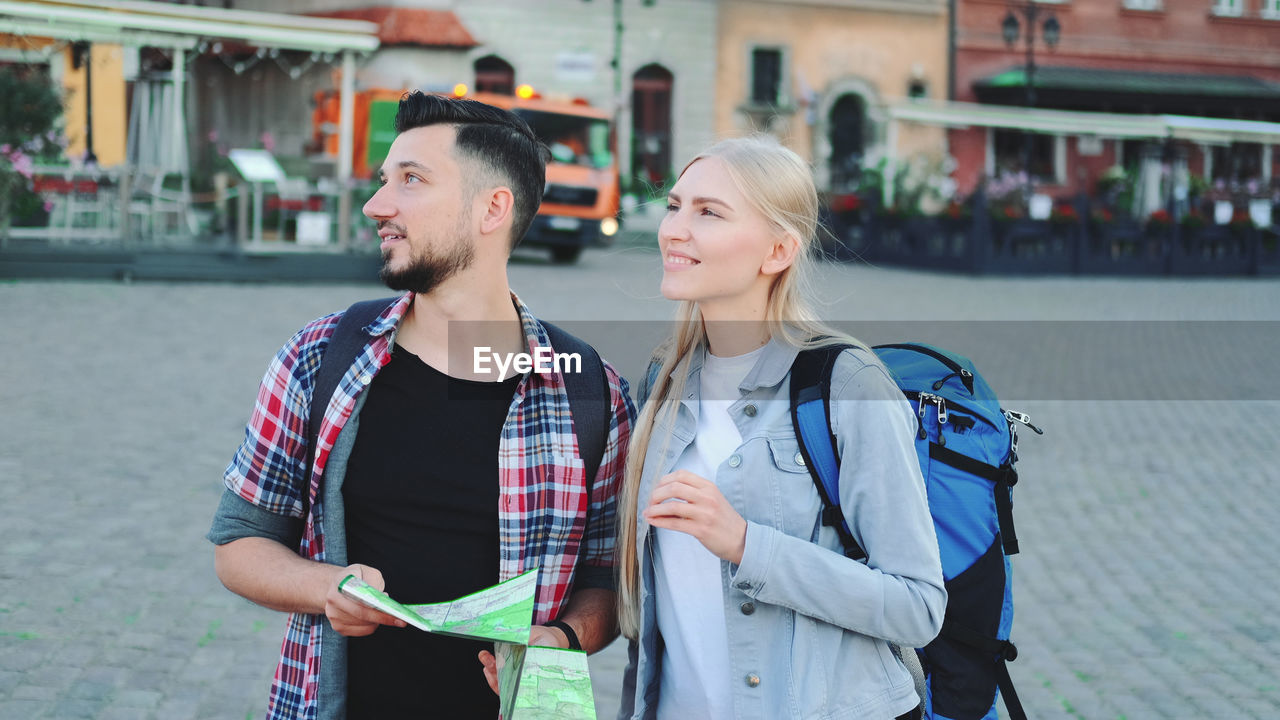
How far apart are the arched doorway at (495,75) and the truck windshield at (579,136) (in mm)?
8799

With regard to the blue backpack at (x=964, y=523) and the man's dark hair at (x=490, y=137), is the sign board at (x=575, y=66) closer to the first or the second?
the man's dark hair at (x=490, y=137)

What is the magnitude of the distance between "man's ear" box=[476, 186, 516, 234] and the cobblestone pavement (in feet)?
1.30

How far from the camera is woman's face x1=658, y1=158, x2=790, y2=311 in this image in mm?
2139

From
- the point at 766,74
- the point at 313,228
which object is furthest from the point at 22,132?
the point at 766,74

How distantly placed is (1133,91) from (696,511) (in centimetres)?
3661

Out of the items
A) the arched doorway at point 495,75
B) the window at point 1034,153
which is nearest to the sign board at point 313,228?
the arched doorway at point 495,75

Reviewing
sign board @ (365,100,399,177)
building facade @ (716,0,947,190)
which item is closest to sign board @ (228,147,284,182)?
sign board @ (365,100,399,177)

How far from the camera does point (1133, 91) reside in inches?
1395

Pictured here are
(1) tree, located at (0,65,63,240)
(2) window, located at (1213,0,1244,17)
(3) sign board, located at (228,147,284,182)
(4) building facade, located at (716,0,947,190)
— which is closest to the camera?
(1) tree, located at (0,65,63,240)

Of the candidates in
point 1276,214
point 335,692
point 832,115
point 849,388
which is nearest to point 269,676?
point 335,692

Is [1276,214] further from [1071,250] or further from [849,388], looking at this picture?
[849,388]

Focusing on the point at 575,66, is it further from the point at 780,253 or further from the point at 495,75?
the point at 780,253

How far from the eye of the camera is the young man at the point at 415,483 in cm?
219
